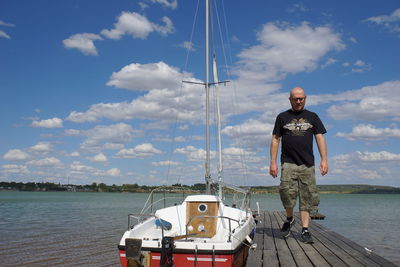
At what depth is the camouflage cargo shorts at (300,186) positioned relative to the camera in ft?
23.2

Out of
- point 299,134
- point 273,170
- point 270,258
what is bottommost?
point 270,258

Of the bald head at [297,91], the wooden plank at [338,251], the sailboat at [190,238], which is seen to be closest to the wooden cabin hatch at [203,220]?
the sailboat at [190,238]

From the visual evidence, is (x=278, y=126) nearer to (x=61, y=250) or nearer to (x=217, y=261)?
(x=217, y=261)

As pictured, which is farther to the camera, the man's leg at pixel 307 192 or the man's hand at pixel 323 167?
the man's leg at pixel 307 192

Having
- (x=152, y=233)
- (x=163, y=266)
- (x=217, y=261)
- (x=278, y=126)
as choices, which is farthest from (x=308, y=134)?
(x=152, y=233)

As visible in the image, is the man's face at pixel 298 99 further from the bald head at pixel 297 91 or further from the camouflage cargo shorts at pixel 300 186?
the camouflage cargo shorts at pixel 300 186

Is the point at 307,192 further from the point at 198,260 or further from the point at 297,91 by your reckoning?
the point at 198,260

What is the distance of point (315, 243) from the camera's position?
776 cm

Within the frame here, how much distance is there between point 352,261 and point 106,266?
9.25 m

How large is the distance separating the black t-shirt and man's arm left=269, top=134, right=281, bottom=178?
145mm

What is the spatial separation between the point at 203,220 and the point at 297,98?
4.74 metres

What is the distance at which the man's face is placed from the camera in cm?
704

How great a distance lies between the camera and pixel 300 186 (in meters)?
7.18

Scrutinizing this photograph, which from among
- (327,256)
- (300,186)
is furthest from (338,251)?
(300,186)
